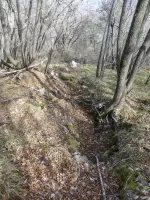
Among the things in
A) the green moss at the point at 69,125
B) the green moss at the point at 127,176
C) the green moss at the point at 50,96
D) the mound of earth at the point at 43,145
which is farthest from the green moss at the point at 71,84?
the green moss at the point at 127,176

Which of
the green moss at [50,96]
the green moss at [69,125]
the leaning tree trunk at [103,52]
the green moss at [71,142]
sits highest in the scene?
the leaning tree trunk at [103,52]

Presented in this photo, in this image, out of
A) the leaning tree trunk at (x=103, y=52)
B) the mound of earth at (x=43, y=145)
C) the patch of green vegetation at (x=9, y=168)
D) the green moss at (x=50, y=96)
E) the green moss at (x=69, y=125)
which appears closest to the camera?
the patch of green vegetation at (x=9, y=168)

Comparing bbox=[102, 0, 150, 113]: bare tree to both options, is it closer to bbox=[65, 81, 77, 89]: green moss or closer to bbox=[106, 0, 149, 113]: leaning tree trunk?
bbox=[106, 0, 149, 113]: leaning tree trunk

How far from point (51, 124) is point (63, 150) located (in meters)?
1.16

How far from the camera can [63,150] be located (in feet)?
17.8

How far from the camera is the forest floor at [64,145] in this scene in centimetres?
450

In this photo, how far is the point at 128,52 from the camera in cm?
621

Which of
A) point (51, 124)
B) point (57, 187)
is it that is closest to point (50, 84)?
point (51, 124)

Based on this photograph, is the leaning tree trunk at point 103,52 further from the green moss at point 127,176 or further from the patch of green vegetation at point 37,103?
the green moss at point 127,176

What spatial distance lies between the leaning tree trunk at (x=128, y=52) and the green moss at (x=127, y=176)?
Answer: 259cm

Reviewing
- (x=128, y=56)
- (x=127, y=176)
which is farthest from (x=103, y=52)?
(x=127, y=176)

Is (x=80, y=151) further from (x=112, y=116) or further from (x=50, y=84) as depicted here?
(x=50, y=84)

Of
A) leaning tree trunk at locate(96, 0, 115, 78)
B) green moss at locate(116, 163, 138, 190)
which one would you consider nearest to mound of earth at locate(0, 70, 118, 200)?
green moss at locate(116, 163, 138, 190)

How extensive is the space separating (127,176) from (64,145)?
1.81 metres
